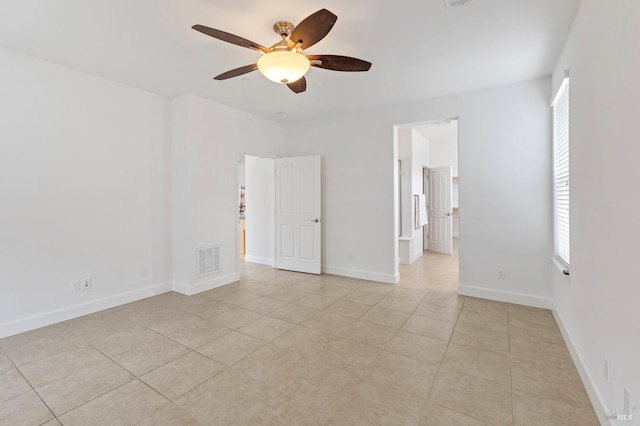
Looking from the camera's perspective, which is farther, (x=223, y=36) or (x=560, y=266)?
(x=560, y=266)

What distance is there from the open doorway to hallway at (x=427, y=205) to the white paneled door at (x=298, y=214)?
4.66 ft

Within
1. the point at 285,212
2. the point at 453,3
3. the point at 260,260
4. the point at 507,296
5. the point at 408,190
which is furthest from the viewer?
the point at 408,190

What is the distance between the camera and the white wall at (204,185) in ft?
13.1

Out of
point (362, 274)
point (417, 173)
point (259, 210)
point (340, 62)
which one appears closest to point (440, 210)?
point (417, 173)

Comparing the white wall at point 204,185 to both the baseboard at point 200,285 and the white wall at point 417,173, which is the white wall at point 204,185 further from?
the white wall at point 417,173

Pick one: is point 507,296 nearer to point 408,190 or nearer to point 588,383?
point 588,383

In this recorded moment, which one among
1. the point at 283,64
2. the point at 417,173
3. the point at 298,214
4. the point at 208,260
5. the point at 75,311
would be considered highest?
the point at 283,64

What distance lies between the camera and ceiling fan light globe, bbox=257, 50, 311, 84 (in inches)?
83.0

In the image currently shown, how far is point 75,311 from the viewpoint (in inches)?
127

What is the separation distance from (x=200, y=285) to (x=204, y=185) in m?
1.44

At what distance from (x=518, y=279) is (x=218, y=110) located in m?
4.73

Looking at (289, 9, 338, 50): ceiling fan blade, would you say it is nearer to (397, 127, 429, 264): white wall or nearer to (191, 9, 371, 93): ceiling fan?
(191, 9, 371, 93): ceiling fan

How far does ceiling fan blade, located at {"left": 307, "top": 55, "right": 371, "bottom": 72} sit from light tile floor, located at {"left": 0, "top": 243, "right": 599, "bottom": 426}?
7.87 feet

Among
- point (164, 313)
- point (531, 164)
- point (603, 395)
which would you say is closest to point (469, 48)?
point (531, 164)
